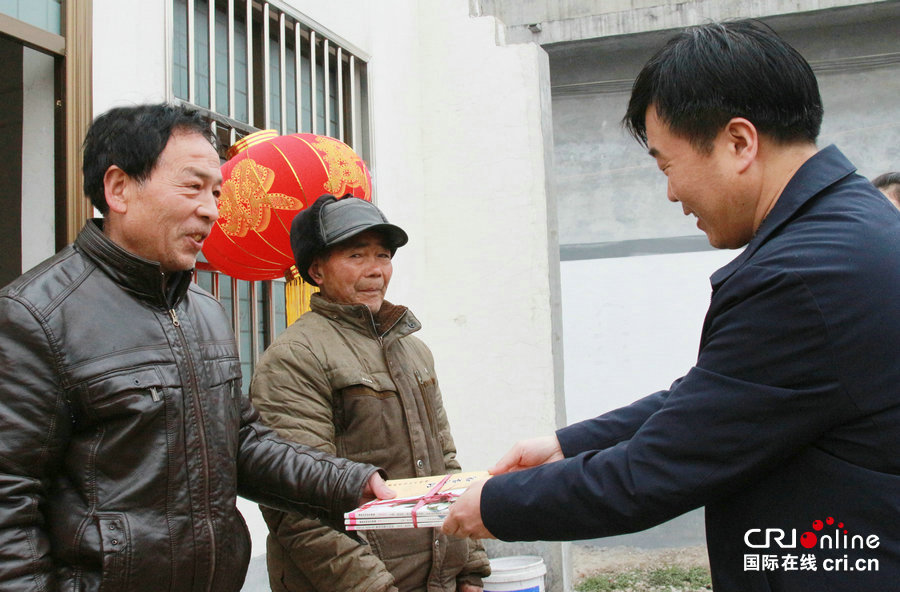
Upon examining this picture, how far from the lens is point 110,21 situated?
3.46 meters

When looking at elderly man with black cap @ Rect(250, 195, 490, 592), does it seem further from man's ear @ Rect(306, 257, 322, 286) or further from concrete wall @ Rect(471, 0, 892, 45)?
concrete wall @ Rect(471, 0, 892, 45)

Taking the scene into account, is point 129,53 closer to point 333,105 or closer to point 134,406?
point 333,105

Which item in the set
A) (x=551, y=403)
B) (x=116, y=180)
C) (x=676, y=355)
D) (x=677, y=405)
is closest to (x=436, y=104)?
(x=551, y=403)

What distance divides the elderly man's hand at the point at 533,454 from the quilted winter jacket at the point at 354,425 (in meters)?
0.57

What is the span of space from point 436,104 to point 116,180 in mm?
4601

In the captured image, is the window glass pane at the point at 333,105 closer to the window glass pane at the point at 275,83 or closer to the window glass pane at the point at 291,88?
the window glass pane at the point at 291,88

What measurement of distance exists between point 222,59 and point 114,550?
3.15m

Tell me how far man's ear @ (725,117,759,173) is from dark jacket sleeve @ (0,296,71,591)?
1.39 metres

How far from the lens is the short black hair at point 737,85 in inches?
60.0

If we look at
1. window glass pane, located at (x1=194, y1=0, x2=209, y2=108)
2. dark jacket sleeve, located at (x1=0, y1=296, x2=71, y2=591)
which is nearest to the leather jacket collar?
dark jacket sleeve, located at (x1=0, y1=296, x2=71, y2=591)

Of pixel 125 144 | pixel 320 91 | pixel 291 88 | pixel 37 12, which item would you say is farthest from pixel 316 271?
pixel 320 91

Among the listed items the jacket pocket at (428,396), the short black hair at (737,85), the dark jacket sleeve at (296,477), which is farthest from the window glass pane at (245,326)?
the short black hair at (737,85)

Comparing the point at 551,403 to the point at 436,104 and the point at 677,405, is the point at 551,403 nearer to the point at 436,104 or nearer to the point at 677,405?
the point at 436,104

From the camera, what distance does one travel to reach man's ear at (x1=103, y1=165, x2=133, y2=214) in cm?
196
